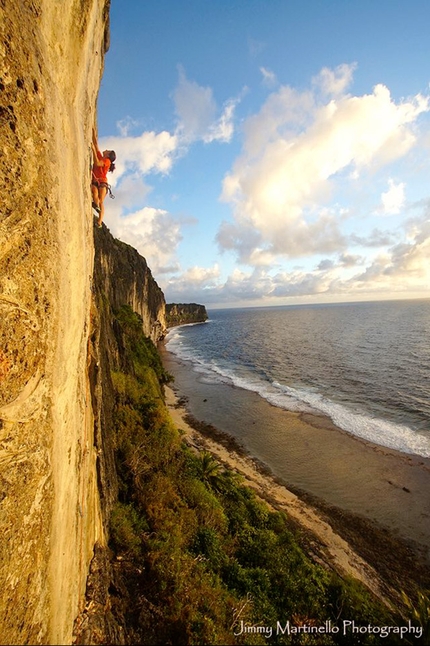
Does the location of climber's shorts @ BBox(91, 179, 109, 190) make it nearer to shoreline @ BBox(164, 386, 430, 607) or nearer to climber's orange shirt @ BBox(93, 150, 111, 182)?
climber's orange shirt @ BBox(93, 150, 111, 182)

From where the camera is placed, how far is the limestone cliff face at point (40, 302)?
2.95 metres

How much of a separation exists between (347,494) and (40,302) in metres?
18.1

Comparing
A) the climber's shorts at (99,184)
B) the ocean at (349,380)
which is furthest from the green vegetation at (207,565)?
the ocean at (349,380)

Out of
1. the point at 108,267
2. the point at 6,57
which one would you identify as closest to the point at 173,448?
the point at 6,57

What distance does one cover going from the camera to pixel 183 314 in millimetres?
147500

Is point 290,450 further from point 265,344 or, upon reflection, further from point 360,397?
point 265,344

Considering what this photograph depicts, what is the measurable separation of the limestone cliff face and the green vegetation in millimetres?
3592

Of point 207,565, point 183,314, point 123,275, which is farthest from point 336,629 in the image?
point 183,314

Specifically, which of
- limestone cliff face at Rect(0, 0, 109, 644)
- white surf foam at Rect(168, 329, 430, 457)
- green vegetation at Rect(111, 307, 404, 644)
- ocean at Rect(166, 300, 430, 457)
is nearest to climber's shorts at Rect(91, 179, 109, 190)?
limestone cliff face at Rect(0, 0, 109, 644)

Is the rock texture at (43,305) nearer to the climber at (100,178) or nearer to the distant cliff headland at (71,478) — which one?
the distant cliff headland at (71,478)

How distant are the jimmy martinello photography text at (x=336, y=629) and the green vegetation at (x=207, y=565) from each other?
95mm

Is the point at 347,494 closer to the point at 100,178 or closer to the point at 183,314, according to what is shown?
the point at 100,178

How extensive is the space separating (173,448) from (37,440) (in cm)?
1178

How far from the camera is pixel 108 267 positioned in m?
36.8
